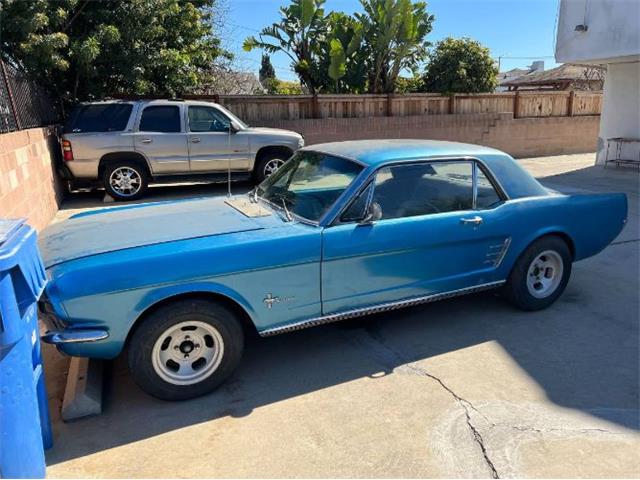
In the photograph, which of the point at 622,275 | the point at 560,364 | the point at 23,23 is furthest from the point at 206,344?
the point at 23,23

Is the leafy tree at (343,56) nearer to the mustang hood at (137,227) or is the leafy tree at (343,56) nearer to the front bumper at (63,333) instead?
the mustang hood at (137,227)

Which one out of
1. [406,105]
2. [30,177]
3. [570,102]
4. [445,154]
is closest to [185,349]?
[445,154]

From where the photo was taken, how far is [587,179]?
11641mm

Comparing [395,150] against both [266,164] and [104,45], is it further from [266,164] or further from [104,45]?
[104,45]

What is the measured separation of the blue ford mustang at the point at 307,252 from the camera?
2.87 meters

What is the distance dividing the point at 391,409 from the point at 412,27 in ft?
46.7

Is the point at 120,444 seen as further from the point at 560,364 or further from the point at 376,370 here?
the point at 560,364

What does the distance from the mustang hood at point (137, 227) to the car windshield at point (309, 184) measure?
0.90 ft

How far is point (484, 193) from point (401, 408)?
1.92 meters

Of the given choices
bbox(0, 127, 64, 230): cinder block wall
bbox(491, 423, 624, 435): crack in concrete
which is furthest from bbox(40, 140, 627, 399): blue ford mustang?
bbox(0, 127, 64, 230): cinder block wall

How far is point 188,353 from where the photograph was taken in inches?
122

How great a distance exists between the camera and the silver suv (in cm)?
912

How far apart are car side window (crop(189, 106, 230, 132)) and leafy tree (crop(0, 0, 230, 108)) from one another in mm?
1975

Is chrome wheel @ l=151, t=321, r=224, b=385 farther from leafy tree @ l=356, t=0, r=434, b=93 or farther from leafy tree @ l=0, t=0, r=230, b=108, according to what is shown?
leafy tree @ l=356, t=0, r=434, b=93
